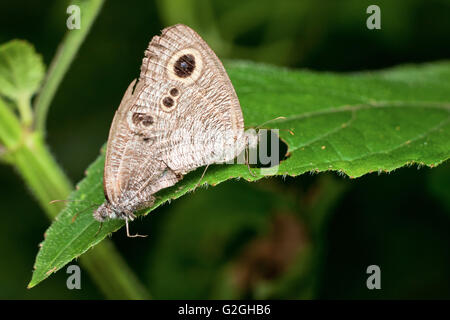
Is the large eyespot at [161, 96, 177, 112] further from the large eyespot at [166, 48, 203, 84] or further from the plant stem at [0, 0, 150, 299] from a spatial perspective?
the plant stem at [0, 0, 150, 299]

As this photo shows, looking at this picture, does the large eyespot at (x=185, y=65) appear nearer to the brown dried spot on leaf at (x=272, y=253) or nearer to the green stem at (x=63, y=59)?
the green stem at (x=63, y=59)

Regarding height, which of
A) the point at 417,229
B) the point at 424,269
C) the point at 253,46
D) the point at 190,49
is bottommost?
the point at 424,269

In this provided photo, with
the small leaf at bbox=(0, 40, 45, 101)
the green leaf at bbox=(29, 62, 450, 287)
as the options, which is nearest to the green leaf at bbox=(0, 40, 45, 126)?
the small leaf at bbox=(0, 40, 45, 101)

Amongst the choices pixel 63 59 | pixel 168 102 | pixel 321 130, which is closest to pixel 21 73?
pixel 63 59

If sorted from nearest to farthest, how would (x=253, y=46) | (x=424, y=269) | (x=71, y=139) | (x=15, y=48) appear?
1. (x=15, y=48)
2. (x=424, y=269)
3. (x=253, y=46)
4. (x=71, y=139)

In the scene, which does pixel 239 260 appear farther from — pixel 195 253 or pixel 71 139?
pixel 71 139

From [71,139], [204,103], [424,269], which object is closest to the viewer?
[204,103]

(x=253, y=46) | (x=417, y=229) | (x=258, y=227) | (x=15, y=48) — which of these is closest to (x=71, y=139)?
(x=253, y=46)
